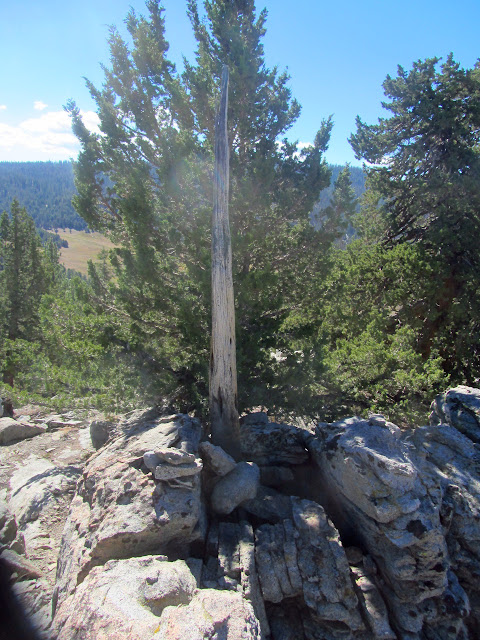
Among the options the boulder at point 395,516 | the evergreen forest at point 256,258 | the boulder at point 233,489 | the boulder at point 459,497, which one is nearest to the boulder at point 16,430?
the evergreen forest at point 256,258

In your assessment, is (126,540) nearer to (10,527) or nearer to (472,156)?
(10,527)

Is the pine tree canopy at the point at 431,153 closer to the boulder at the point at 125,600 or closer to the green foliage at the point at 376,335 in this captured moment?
the green foliage at the point at 376,335

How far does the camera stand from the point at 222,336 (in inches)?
299

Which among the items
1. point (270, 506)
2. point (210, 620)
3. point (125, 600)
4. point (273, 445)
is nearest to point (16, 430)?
point (273, 445)

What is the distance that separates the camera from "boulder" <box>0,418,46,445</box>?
10.1 metres

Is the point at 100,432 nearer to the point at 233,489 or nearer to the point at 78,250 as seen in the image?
the point at 233,489

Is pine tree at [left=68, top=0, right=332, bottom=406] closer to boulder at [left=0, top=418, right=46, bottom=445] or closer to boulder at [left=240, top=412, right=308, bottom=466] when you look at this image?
boulder at [left=240, top=412, right=308, bottom=466]

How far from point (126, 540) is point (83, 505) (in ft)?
4.17

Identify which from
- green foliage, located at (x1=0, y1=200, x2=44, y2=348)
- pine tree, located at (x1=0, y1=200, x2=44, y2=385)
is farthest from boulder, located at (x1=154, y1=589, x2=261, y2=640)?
green foliage, located at (x1=0, y1=200, x2=44, y2=348)

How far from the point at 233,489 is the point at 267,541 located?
2.98ft

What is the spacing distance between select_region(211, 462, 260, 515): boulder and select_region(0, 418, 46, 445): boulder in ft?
23.4

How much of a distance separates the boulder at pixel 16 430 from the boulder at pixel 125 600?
25.5ft

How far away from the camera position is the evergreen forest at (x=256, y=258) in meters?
8.36

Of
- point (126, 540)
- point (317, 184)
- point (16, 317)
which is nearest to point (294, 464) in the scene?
point (126, 540)
